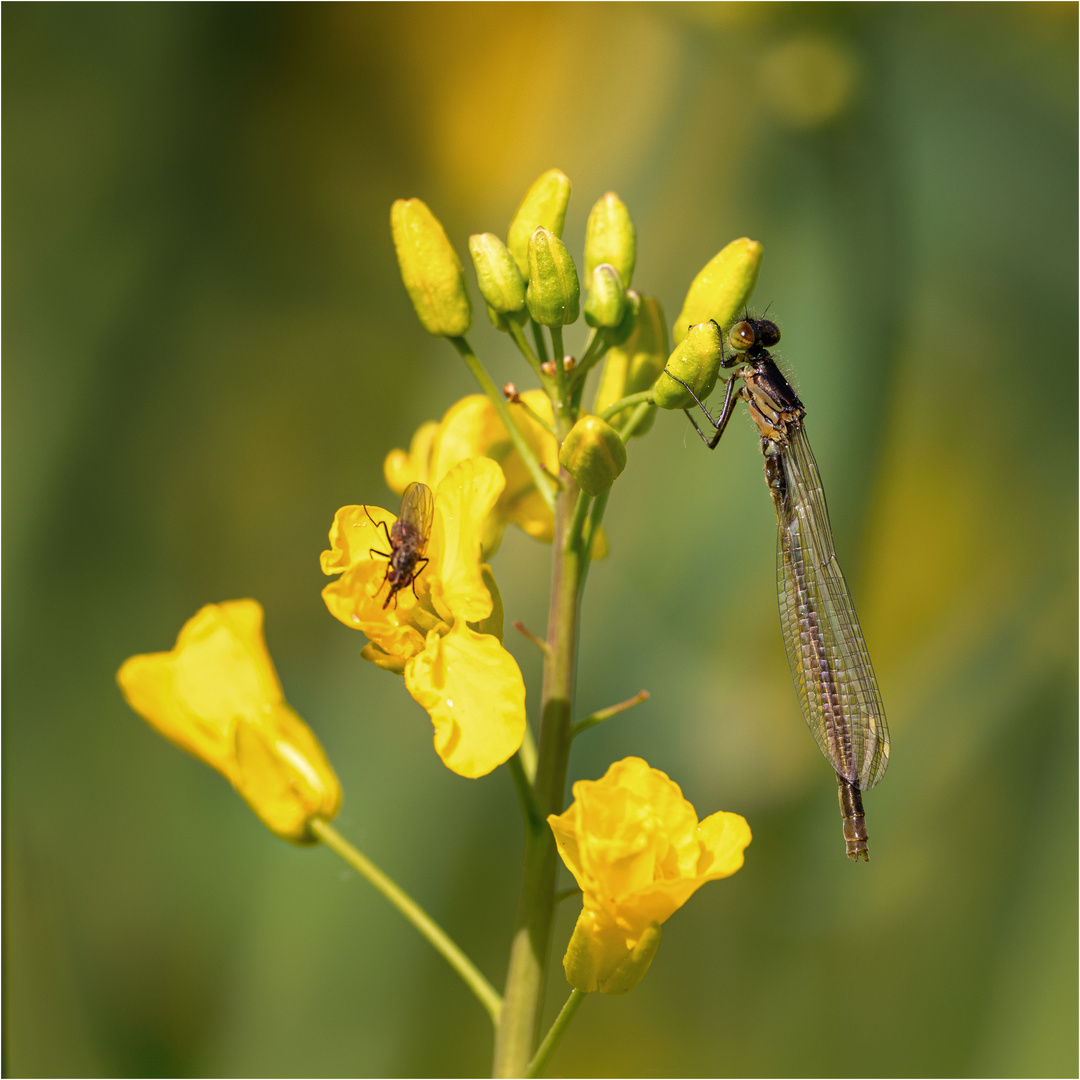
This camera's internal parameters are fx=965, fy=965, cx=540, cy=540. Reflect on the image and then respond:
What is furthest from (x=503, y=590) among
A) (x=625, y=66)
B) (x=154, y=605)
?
(x=625, y=66)

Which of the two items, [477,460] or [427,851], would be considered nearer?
[477,460]

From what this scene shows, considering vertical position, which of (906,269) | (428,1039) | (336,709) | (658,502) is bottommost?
(428,1039)

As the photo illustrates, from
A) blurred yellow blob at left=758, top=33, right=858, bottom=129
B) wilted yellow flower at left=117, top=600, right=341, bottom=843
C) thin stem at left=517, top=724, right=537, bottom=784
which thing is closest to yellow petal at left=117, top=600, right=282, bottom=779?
wilted yellow flower at left=117, top=600, right=341, bottom=843

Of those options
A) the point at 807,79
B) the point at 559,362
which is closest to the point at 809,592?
the point at 559,362

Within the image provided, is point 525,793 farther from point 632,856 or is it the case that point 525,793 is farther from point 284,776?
point 284,776

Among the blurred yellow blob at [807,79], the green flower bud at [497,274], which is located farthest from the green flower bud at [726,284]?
the blurred yellow blob at [807,79]

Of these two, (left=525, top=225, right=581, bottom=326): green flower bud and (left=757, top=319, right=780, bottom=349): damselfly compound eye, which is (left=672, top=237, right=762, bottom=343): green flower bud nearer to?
(left=525, top=225, right=581, bottom=326): green flower bud

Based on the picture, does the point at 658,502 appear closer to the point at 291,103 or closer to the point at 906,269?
the point at 906,269
